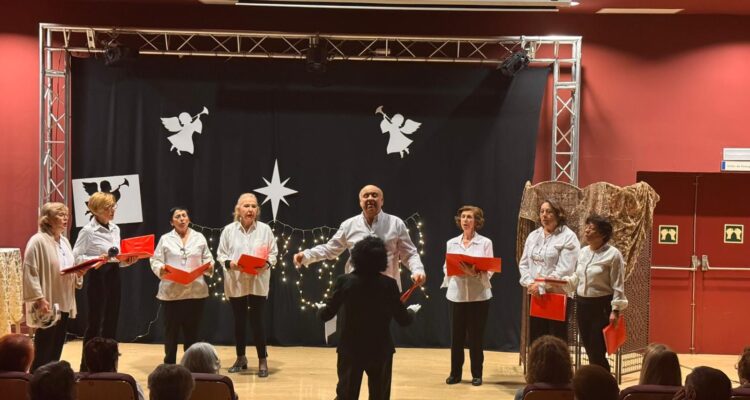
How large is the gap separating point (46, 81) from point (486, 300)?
494 cm

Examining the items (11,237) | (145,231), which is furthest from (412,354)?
(11,237)

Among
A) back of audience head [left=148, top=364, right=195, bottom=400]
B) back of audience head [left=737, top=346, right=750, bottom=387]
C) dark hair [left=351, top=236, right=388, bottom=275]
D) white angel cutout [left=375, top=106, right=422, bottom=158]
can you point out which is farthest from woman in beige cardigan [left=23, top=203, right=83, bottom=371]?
back of audience head [left=737, top=346, right=750, bottom=387]

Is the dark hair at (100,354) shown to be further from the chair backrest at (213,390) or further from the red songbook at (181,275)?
the red songbook at (181,275)

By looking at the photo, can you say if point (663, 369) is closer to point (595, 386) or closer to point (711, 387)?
point (711, 387)

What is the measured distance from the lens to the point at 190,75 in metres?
8.26

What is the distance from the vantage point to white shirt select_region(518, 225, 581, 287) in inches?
239

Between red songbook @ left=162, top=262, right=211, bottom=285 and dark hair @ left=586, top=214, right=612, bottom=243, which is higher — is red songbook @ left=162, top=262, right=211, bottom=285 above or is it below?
below

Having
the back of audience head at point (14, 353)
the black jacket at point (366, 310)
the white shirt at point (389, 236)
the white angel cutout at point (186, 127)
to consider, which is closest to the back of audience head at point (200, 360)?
the back of audience head at point (14, 353)

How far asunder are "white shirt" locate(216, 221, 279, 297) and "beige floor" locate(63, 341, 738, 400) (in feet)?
2.42

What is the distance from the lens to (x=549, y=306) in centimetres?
601

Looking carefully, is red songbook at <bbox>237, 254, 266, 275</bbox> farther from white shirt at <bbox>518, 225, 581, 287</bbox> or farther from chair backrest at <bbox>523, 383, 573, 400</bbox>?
chair backrest at <bbox>523, 383, 573, 400</bbox>

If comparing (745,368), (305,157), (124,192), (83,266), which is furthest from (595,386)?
(124,192)

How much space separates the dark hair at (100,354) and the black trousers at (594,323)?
338cm

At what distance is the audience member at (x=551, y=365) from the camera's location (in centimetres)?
345
